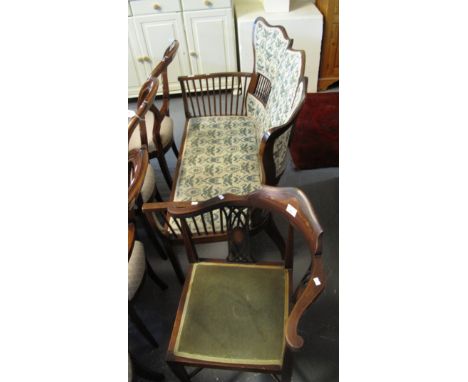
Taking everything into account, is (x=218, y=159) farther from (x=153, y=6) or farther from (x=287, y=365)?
(x=153, y=6)

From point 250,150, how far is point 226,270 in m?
0.72

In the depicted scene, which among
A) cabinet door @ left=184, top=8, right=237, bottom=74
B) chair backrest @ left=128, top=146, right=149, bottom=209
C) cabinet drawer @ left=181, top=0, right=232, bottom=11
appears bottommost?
chair backrest @ left=128, top=146, right=149, bottom=209

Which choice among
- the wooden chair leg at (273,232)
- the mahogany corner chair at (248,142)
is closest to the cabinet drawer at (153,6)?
the mahogany corner chair at (248,142)

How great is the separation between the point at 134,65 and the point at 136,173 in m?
2.11

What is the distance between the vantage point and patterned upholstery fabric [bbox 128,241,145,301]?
107 cm

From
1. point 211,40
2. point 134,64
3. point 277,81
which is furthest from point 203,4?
point 277,81

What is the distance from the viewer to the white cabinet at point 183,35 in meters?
2.45

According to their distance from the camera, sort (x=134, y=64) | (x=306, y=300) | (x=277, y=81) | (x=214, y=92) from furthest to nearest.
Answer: (x=134, y=64), (x=214, y=92), (x=277, y=81), (x=306, y=300)

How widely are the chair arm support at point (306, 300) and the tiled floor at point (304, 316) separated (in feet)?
2.12

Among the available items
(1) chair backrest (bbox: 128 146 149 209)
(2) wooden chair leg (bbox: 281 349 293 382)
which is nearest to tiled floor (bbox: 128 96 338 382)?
(2) wooden chair leg (bbox: 281 349 293 382)

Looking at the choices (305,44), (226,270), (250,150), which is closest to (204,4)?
(305,44)

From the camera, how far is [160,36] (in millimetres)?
2574

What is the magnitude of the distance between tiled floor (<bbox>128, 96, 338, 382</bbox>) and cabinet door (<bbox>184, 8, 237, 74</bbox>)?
1.51 m

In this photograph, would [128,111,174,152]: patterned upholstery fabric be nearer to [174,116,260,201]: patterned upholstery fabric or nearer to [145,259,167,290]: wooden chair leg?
[174,116,260,201]: patterned upholstery fabric
